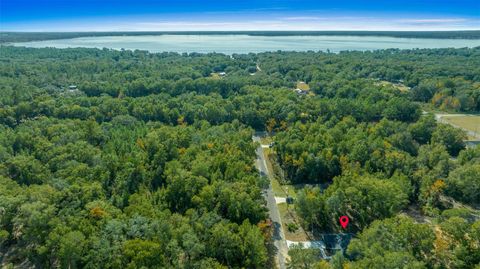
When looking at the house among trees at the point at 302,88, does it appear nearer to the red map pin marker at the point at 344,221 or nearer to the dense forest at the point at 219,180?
the dense forest at the point at 219,180

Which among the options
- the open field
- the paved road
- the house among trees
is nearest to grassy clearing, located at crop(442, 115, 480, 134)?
the open field

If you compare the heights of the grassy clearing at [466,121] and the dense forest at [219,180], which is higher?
the dense forest at [219,180]

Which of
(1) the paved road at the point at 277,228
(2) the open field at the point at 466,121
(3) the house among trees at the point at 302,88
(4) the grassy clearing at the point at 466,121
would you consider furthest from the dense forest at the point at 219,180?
(3) the house among trees at the point at 302,88

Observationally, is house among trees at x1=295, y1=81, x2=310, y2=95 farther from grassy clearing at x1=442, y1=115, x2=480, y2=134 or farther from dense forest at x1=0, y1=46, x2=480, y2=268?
grassy clearing at x1=442, y1=115, x2=480, y2=134

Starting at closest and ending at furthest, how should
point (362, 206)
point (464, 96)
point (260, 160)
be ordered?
point (362, 206) → point (260, 160) → point (464, 96)

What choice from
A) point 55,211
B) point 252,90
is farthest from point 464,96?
point 55,211

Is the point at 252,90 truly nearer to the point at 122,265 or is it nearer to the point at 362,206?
the point at 362,206

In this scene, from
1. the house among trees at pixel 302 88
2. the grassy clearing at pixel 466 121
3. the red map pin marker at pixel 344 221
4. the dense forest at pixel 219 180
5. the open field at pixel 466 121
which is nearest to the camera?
the dense forest at pixel 219 180

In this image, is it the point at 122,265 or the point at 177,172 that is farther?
the point at 177,172

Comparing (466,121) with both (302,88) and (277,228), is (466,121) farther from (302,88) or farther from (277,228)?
→ (277,228)
